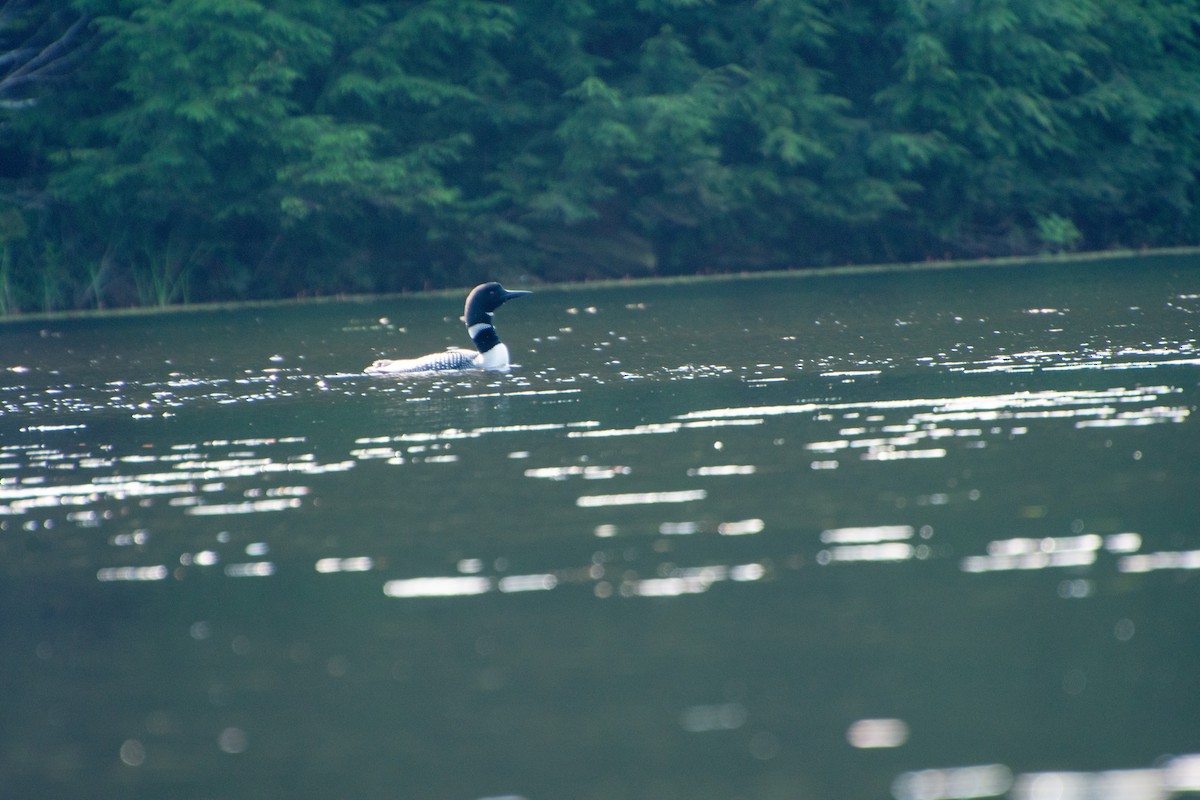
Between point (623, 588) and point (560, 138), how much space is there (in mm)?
23930

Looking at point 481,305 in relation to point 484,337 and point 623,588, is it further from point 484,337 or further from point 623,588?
point 623,588

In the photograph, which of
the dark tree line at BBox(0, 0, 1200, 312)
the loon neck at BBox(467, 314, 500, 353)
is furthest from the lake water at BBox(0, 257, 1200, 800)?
the dark tree line at BBox(0, 0, 1200, 312)

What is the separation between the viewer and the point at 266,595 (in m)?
5.76

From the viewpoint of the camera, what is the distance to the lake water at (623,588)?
159 inches

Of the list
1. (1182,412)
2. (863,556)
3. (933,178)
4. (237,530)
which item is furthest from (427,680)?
(933,178)

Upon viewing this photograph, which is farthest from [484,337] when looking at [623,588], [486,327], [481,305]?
[623,588]

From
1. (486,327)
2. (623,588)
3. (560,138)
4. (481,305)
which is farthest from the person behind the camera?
(560,138)

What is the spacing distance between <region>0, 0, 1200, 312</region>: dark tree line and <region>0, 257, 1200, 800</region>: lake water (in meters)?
15.6

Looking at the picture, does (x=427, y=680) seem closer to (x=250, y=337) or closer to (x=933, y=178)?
(x=250, y=337)

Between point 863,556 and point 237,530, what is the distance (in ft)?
8.97

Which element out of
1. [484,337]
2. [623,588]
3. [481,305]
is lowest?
[623,588]

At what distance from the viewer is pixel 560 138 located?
28.9m

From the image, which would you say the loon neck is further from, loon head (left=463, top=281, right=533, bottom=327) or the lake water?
the lake water

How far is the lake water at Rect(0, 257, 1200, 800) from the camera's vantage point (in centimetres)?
404
